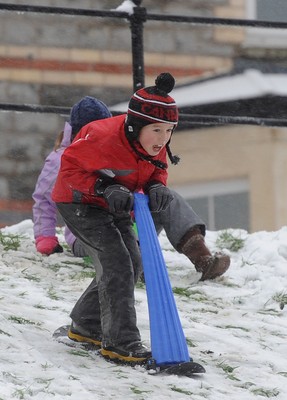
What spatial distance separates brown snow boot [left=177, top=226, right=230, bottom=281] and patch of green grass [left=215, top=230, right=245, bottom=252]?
0.73m

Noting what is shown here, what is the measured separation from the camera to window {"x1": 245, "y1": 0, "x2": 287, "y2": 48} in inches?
540

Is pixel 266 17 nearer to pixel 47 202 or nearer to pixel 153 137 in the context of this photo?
pixel 47 202

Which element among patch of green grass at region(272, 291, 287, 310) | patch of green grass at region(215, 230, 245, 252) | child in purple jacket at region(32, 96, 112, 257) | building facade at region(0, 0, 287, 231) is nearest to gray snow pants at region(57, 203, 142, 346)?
patch of green grass at region(272, 291, 287, 310)

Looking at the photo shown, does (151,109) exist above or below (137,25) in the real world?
below

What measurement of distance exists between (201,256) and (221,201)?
22.1 feet

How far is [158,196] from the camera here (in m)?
5.62

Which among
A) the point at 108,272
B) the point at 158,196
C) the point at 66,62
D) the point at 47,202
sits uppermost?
the point at 66,62

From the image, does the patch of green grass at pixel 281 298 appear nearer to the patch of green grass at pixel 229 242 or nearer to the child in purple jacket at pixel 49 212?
the patch of green grass at pixel 229 242

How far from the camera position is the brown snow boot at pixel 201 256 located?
23.0 ft

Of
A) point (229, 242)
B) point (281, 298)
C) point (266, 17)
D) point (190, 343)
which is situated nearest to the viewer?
point (190, 343)

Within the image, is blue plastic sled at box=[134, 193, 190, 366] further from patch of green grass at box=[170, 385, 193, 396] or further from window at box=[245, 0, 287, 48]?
window at box=[245, 0, 287, 48]

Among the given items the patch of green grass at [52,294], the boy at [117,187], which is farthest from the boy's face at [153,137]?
the patch of green grass at [52,294]

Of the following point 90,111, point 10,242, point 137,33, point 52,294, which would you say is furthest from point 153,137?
point 137,33

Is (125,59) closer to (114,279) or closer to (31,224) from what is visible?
(31,224)
